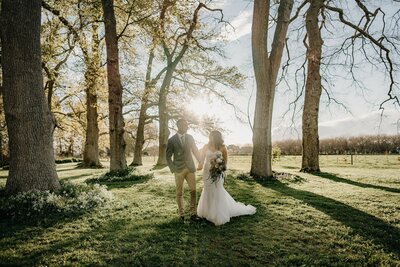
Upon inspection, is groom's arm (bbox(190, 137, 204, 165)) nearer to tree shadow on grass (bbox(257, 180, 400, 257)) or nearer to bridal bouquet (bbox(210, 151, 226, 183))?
bridal bouquet (bbox(210, 151, 226, 183))

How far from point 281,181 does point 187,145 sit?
24.1ft

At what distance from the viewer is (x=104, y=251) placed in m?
5.20

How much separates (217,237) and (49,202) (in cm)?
425

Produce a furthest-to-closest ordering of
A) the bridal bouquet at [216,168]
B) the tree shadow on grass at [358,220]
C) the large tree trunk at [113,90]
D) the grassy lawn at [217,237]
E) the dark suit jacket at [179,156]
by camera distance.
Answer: the large tree trunk at [113,90], the bridal bouquet at [216,168], the dark suit jacket at [179,156], the tree shadow on grass at [358,220], the grassy lawn at [217,237]

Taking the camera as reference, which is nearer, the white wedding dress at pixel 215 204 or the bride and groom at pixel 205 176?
the bride and groom at pixel 205 176

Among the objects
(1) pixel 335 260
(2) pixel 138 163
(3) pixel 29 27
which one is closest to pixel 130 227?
(1) pixel 335 260

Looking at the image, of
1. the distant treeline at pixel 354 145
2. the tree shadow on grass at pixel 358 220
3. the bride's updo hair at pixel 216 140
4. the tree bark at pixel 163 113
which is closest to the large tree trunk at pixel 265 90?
the tree shadow on grass at pixel 358 220

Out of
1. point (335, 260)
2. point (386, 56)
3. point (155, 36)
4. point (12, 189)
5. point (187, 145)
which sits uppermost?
point (155, 36)

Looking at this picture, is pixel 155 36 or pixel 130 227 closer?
pixel 130 227

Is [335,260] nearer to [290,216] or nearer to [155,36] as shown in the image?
[290,216]

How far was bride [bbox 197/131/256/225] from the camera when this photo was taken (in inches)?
271

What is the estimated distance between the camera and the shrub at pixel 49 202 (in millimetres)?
7070

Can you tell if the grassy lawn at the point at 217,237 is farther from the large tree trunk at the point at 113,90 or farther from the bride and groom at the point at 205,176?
the large tree trunk at the point at 113,90

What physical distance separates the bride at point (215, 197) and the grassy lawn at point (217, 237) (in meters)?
0.23
